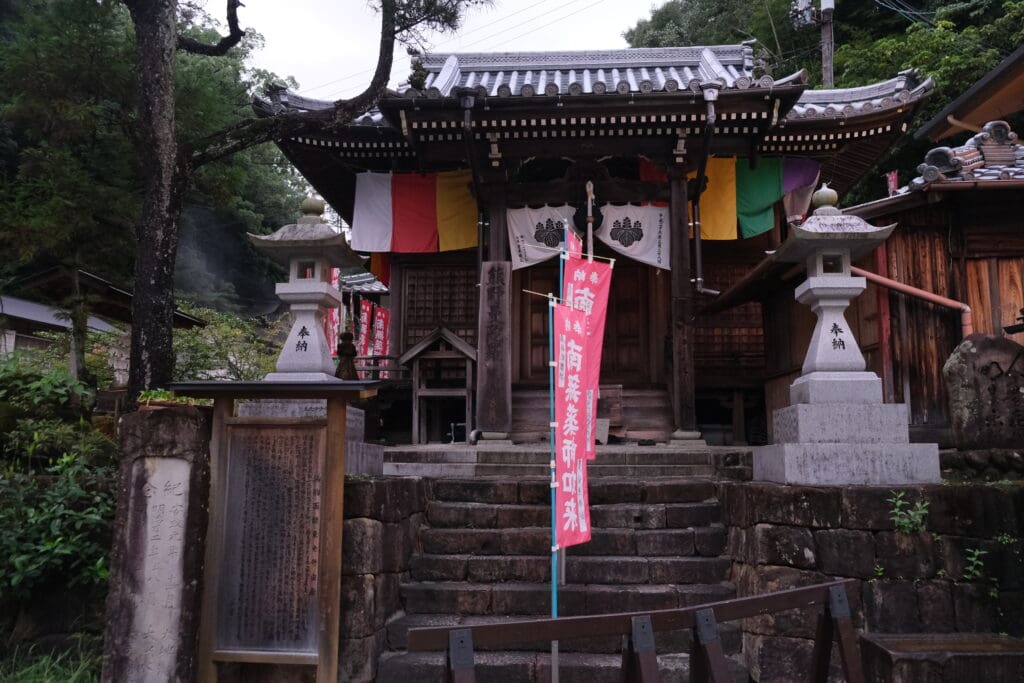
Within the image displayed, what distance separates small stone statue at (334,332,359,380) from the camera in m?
8.48

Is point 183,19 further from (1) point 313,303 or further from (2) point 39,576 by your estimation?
(2) point 39,576

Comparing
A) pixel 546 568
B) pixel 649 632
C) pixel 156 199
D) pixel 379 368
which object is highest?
pixel 156 199

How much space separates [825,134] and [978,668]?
870cm

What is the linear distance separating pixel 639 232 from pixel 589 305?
5212 millimetres

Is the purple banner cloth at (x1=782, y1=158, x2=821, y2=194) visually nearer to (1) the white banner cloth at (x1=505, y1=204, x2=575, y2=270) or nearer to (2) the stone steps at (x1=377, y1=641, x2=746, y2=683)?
(1) the white banner cloth at (x1=505, y1=204, x2=575, y2=270)

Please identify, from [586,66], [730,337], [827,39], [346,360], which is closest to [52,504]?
[346,360]

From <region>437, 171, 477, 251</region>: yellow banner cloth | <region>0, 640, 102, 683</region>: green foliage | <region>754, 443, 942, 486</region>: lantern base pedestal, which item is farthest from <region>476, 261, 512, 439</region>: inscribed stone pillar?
<region>0, 640, 102, 683</region>: green foliage

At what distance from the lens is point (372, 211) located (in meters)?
11.7

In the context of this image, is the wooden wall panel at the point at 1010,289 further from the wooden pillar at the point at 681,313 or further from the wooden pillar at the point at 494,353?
the wooden pillar at the point at 494,353

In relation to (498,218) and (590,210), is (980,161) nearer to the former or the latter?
(590,210)

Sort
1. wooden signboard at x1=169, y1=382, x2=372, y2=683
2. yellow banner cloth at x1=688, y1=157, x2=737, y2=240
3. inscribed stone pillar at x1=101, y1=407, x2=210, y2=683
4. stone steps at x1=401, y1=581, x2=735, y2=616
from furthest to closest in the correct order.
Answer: yellow banner cloth at x1=688, y1=157, x2=737, y2=240 → stone steps at x1=401, y1=581, x2=735, y2=616 → wooden signboard at x1=169, y1=382, x2=372, y2=683 → inscribed stone pillar at x1=101, y1=407, x2=210, y2=683

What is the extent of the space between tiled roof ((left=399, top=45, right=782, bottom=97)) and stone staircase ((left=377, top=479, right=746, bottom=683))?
28.2ft

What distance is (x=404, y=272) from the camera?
12.6 m

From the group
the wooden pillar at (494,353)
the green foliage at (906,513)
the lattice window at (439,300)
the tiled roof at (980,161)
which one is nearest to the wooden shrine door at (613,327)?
the lattice window at (439,300)
